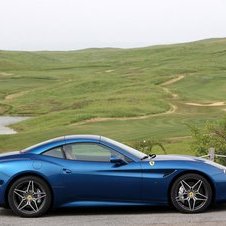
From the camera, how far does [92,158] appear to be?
30.3 ft

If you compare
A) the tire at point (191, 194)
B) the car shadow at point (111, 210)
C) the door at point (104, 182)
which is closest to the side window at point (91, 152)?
the door at point (104, 182)

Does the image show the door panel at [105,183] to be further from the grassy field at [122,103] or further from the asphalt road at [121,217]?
the grassy field at [122,103]

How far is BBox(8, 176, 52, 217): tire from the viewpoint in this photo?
9.02 metres

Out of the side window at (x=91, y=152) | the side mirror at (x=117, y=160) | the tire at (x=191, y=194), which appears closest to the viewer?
the tire at (x=191, y=194)

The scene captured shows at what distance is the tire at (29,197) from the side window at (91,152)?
24.4 inches

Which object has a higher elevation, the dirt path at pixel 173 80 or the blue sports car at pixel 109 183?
the dirt path at pixel 173 80

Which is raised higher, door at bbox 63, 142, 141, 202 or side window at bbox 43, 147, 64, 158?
side window at bbox 43, 147, 64, 158

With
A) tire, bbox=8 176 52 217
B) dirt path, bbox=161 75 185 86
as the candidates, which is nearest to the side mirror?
tire, bbox=8 176 52 217

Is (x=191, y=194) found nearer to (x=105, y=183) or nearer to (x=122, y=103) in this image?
(x=105, y=183)

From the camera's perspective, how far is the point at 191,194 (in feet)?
29.4

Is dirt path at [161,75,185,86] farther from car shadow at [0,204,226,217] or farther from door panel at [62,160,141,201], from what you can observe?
door panel at [62,160,141,201]

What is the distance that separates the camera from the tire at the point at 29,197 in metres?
9.02

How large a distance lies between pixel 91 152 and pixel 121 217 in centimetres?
112

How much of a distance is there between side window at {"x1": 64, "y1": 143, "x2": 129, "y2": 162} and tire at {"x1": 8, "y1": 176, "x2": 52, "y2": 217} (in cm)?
Result: 62
